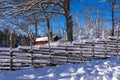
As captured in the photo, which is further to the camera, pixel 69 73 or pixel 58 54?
pixel 58 54

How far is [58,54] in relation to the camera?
14.0m

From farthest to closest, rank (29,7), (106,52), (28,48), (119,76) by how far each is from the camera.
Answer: (29,7), (106,52), (28,48), (119,76)

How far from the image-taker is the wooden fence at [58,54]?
12004mm

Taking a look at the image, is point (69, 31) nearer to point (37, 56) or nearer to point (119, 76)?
point (37, 56)

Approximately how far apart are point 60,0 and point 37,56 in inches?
286

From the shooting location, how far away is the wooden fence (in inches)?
473

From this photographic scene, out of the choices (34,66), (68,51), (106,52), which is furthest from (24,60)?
(106,52)

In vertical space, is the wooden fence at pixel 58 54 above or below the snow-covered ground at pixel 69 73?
above

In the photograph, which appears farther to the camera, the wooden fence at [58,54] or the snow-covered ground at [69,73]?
the wooden fence at [58,54]

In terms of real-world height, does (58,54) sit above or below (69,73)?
above

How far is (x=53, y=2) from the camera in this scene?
18.8m

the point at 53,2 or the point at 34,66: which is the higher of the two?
the point at 53,2

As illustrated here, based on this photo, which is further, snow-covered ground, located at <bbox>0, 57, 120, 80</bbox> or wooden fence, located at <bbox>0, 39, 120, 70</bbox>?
wooden fence, located at <bbox>0, 39, 120, 70</bbox>

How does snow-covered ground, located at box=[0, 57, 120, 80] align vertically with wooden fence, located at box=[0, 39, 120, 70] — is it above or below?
below
